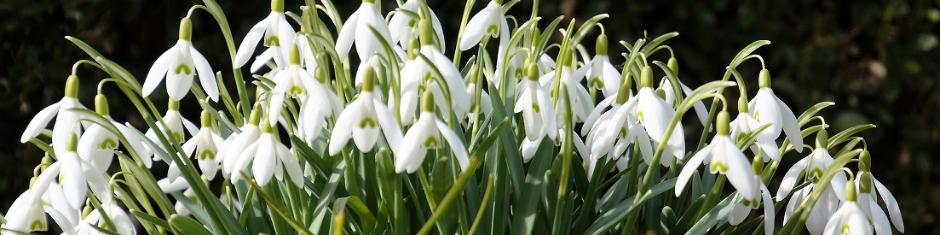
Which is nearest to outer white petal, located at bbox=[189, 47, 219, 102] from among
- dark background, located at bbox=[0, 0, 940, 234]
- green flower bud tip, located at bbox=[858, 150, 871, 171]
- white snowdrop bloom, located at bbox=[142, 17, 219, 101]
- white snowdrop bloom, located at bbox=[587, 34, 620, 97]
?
white snowdrop bloom, located at bbox=[142, 17, 219, 101]

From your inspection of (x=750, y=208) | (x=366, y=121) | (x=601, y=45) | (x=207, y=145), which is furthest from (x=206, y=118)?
(x=750, y=208)

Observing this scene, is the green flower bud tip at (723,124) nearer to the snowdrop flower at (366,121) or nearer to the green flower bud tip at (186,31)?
the snowdrop flower at (366,121)

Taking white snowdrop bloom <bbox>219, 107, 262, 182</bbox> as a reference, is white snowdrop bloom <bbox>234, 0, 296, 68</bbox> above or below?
above

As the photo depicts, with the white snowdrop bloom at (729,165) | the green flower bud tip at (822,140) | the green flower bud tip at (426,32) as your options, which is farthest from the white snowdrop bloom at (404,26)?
the green flower bud tip at (822,140)

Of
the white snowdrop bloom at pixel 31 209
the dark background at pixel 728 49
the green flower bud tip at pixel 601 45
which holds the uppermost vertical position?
the green flower bud tip at pixel 601 45

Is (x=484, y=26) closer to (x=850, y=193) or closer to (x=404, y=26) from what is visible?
(x=404, y=26)

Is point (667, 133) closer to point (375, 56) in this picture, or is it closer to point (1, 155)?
point (375, 56)

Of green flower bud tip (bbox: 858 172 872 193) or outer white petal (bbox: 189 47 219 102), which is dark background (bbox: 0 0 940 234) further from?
green flower bud tip (bbox: 858 172 872 193)
